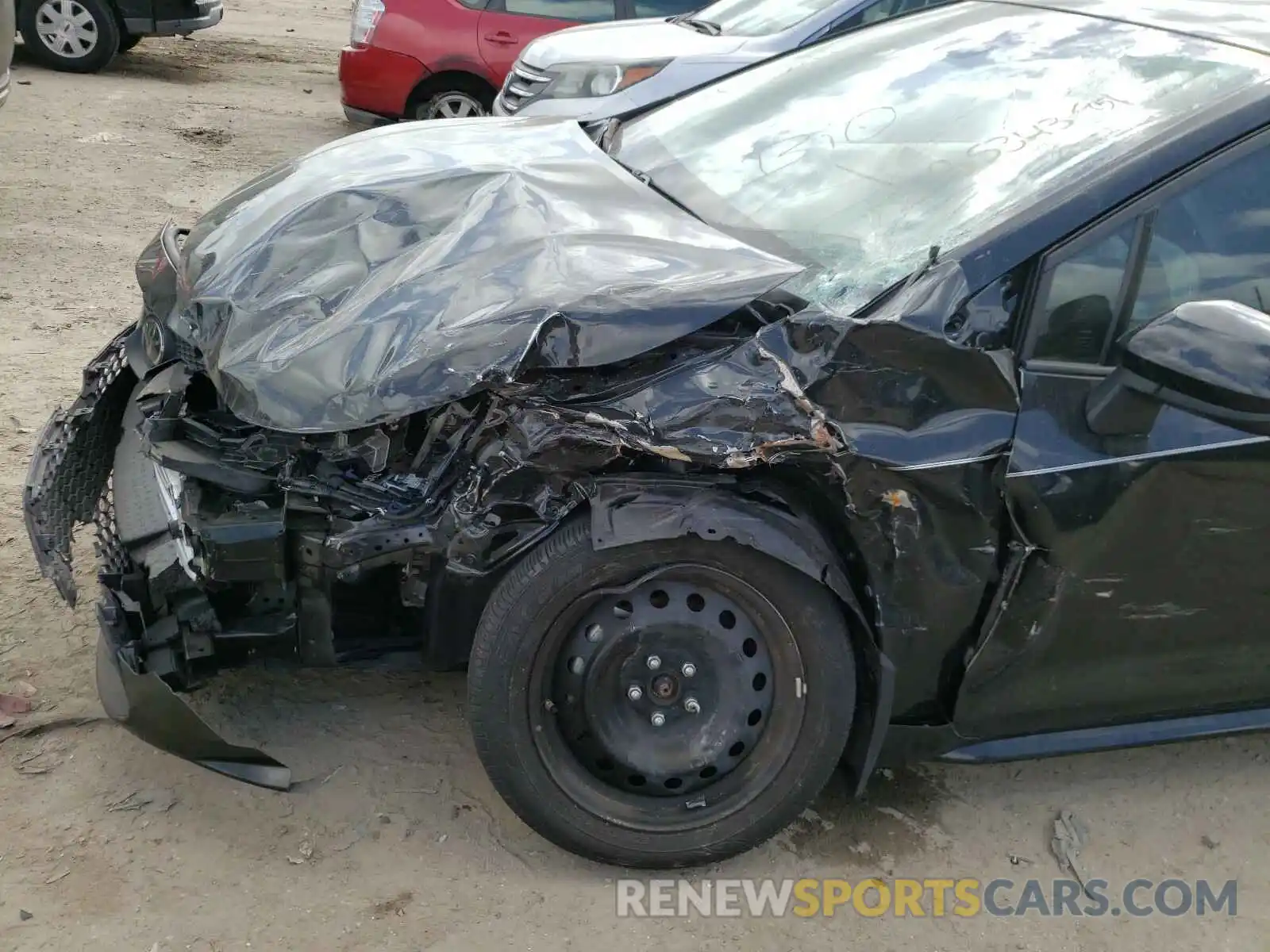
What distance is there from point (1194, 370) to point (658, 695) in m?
1.20

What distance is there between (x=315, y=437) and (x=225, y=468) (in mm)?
192

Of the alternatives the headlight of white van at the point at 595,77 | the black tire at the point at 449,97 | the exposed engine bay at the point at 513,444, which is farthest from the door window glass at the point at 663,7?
the exposed engine bay at the point at 513,444

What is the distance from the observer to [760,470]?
227 centimetres

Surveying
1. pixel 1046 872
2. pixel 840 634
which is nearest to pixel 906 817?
pixel 1046 872

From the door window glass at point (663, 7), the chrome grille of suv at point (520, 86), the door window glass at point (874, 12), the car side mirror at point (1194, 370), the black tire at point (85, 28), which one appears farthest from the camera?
the black tire at point (85, 28)

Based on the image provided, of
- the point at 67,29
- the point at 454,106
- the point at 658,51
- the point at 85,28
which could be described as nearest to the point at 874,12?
the point at 658,51

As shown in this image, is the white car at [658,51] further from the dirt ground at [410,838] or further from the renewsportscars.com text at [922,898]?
the renewsportscars.com text at [922,898]

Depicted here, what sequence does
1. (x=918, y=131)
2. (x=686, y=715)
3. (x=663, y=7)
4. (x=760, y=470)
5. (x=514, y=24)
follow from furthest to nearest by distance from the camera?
(x=514, y=24)
(x=663, y=7)
(x=918, y=131)
(x=686, y=715)
(x=760, y=470)

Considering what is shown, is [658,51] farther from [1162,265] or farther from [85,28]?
[85,28]

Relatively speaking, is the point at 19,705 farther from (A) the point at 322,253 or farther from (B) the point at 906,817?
(B) the point at 906,817

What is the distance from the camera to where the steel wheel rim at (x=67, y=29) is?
934 cm

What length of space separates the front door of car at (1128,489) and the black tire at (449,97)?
6.51m

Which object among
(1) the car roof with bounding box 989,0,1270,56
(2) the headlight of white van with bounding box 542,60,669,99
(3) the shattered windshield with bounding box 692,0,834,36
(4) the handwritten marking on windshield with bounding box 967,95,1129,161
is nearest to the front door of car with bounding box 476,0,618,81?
(3) the shattered windshield with bounding box 692,0,834,36

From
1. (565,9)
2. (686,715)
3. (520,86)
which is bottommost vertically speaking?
(686,715)
